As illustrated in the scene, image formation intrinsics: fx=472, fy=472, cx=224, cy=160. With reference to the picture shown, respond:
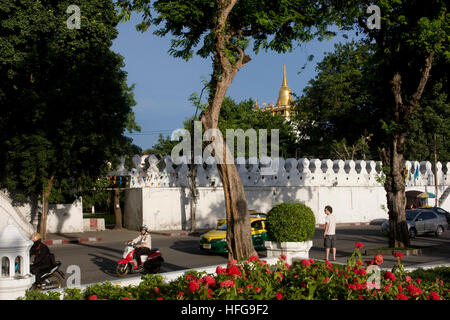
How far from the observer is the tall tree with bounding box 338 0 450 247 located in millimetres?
15414

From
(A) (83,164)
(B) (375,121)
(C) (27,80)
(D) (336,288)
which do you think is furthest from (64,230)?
(D) (336,288)

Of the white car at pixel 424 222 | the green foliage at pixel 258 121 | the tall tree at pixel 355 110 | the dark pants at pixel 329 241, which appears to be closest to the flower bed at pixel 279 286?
the dark pants at pixel 329 241

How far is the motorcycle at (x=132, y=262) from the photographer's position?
39.8 ft

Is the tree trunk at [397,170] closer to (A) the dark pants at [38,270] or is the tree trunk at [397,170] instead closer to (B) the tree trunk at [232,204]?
(B) the tree trunk at [232,204]

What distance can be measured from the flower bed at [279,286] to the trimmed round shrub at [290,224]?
4588mm

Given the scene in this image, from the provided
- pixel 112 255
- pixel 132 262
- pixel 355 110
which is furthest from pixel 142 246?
pixel 355 110

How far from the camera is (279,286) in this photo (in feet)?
21.1

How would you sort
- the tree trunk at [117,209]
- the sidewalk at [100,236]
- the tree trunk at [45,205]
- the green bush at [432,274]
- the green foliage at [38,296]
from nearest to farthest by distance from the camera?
the green foliage at [38,296], the green bush at [432,274], the tree trunk at [45,205], the sidewalk at [100,236], the tree trunk at [117,209]

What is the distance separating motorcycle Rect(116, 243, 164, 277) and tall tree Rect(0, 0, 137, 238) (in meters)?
10.3

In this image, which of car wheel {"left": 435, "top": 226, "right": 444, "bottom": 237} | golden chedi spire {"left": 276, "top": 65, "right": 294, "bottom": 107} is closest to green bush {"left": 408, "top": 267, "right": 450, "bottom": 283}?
car wheel {"left": 435, "top": 226, "right": 444, "bottom": 237}

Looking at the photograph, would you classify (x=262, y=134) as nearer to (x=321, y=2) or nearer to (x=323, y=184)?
(x=323, y=184)

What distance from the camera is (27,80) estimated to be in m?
22.0

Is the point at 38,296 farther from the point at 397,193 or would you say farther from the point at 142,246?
the point at 397,193

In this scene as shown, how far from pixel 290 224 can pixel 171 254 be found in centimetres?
685
